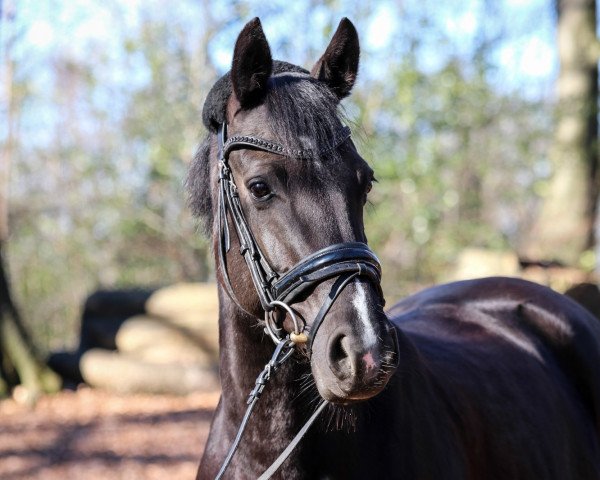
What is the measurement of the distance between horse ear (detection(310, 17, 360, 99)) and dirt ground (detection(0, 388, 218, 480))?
15.1 feet

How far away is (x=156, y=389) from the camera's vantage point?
927 centimetres

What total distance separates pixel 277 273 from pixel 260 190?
9.6 inches

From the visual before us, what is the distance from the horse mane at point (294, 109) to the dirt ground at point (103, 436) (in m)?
4.54

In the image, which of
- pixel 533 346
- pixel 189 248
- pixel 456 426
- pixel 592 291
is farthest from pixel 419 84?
pixel 456 426

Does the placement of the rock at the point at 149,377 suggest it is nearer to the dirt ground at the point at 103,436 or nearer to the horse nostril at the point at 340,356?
the dirt ground at the point at 103,436

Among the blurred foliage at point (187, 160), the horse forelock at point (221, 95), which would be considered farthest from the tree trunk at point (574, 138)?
the horse forelock at point (221, 95)

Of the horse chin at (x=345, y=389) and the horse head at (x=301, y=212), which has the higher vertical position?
the horse head at (x=301, y=212)

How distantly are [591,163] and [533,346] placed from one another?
Answer: 29.9 ft

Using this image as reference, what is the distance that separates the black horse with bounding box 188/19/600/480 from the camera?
79.0 inches

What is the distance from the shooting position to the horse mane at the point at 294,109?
7.23 feet

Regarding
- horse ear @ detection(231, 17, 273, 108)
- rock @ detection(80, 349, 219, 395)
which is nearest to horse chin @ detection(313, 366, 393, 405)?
horse ear @ detection(231, 17, 273, 108)

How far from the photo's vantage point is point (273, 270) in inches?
86.1

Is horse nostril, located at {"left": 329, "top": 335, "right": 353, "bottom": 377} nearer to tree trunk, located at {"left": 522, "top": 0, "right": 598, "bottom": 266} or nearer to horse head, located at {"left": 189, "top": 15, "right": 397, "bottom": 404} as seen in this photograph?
horse head, located at {"left": 189, "top": 15, "right": 397, "bottom": 404}

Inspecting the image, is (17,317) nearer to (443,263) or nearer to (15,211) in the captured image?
(443,263)
